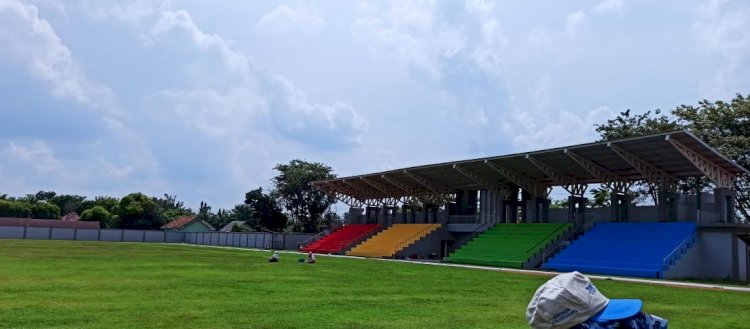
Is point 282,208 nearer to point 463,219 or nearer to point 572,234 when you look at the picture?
point 463,219

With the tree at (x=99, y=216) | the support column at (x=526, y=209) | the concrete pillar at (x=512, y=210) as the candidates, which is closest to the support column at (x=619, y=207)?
the support column at (x=526, y=209)

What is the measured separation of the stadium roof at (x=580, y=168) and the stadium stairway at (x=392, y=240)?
387cm

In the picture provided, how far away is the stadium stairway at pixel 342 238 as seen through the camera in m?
52.9

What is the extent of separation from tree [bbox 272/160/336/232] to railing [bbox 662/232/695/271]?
52.7 m

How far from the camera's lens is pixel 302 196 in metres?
79.4

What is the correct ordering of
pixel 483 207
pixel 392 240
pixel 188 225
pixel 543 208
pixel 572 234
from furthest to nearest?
pixel 188 225 < pixel 392 240 < pixel 483 207 < pixel 543 208 < pixel 572 234

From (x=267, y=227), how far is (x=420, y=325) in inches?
2903

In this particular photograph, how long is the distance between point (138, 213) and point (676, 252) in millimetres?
83095

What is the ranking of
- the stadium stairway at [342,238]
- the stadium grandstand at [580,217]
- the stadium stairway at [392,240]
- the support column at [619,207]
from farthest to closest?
the stadium stairway at [342,238], the stadium stairway at [392,240], the support column at [619,207], the stadium grandstand at [580,217]

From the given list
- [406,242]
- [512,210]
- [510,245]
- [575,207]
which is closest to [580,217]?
[575,207]

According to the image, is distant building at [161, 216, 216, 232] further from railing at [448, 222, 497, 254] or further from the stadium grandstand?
railing at [448, 222, 497, 254]

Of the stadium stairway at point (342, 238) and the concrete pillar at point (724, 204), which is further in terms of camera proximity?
the stadium stairway at point (342, 238)

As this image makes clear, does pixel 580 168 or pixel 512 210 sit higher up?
pixel 580 168

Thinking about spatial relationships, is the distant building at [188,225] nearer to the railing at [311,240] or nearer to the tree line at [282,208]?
the tree line at [282,208]
